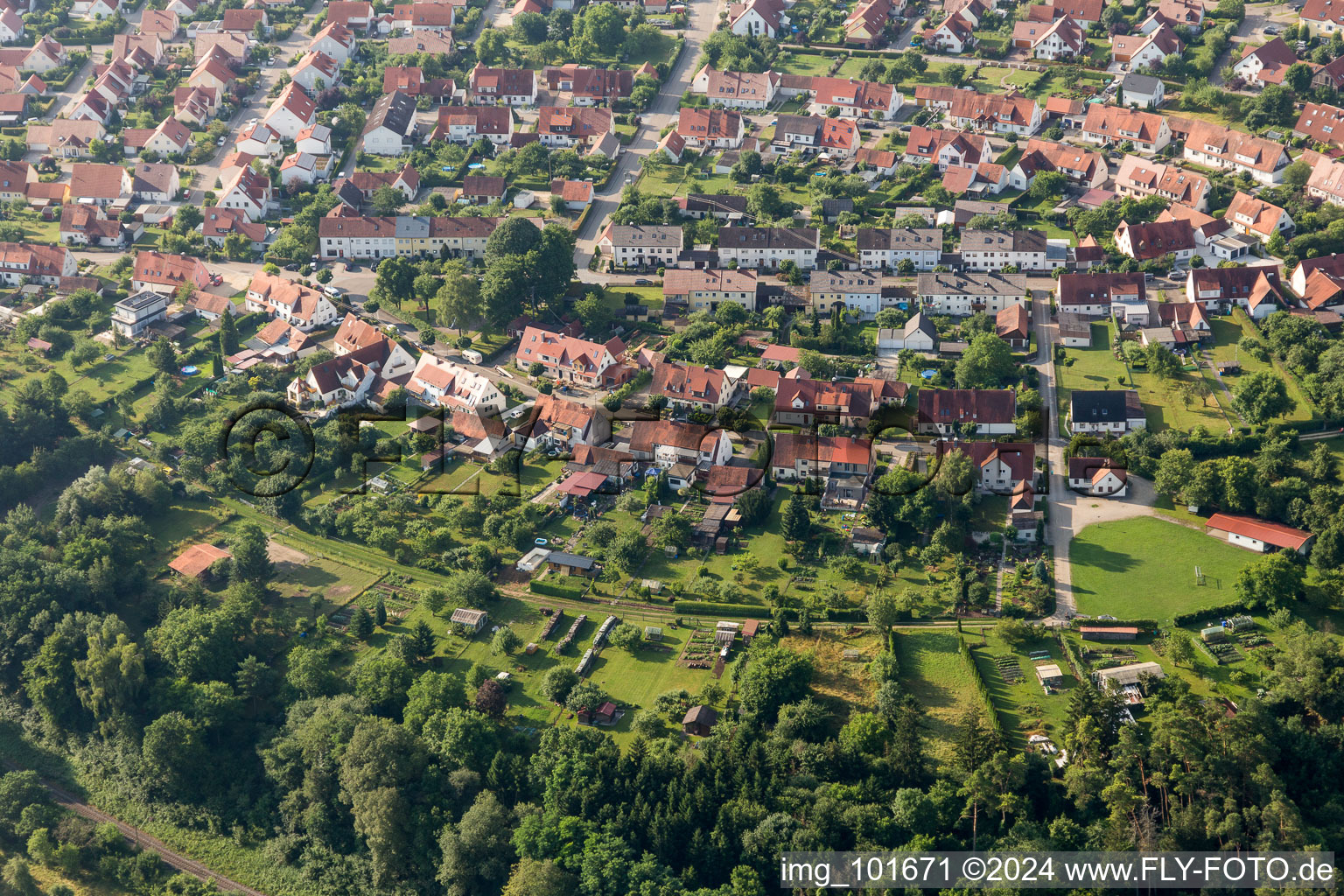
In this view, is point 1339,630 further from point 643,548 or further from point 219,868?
point 219,868

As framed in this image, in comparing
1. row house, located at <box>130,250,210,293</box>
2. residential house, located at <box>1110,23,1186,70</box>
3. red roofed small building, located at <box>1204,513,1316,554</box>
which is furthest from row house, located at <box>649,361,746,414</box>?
residential house, located at <box>1110,23,1186,70</box>

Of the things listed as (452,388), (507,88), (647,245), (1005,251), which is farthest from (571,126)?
(1005,251)

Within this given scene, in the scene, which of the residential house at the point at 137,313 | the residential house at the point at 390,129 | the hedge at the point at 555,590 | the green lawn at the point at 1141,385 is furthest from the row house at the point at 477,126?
the hedge at the point at 555,590

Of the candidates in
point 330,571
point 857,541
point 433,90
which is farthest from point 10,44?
point 857,541

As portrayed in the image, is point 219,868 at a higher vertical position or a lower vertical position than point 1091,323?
lower

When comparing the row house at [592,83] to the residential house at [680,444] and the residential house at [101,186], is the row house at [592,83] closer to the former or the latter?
the residential house at [101,186]

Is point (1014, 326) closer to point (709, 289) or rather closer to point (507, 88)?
point (709, 289)
